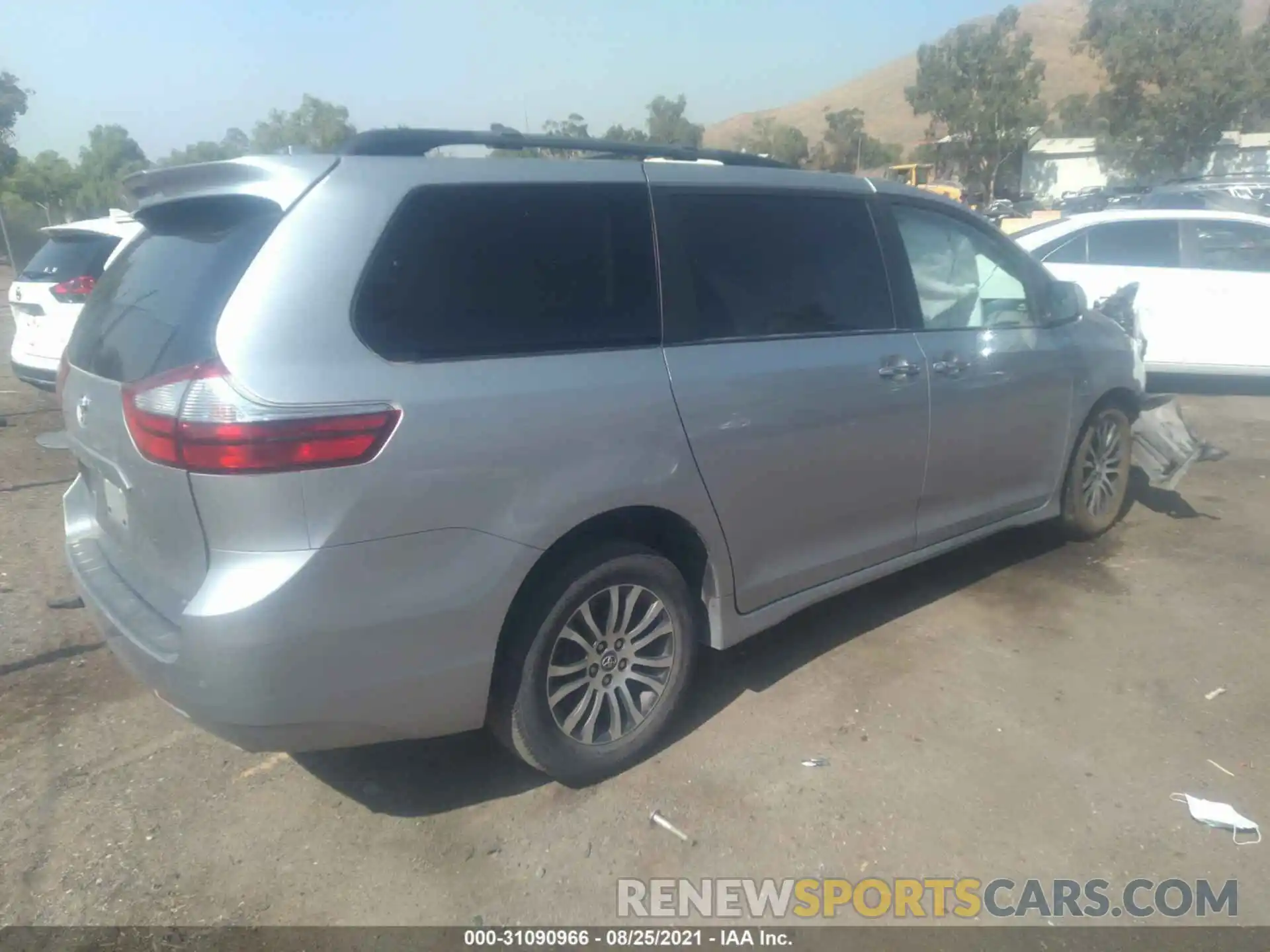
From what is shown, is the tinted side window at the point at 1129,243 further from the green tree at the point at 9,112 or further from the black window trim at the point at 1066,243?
the green tree at the point at 9,112

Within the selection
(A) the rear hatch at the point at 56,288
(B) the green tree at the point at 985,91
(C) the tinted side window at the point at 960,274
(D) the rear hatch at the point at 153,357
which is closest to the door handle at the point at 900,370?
(C) the tinted side window at the point at 960,274

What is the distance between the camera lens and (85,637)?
427 cm

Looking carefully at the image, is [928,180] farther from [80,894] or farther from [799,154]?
[80,894]

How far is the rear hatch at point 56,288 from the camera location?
24.6ft

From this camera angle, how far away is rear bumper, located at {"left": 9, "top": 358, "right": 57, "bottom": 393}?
25.3 ft

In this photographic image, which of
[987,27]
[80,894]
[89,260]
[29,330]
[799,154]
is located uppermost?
[987,27]

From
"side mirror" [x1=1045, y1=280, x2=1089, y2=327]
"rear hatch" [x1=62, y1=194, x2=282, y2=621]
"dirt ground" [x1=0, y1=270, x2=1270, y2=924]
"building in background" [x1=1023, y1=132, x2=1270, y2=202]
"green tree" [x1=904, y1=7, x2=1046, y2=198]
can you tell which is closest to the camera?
"rear hatch" [x1=62, y1=194, x2=282, y2=621]

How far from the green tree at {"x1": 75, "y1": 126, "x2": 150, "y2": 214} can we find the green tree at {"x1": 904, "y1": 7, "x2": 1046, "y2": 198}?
42353 mm

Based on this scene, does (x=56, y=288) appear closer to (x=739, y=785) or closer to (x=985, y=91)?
(x=739, y=785)

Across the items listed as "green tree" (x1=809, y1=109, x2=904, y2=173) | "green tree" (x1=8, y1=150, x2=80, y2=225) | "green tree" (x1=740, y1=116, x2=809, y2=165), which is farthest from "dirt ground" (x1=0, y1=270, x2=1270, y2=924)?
"green tree" (x1=809, y1=109, x2=904, y2=173)

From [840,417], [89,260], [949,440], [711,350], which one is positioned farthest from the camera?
[89,260]

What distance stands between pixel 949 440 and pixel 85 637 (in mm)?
3880

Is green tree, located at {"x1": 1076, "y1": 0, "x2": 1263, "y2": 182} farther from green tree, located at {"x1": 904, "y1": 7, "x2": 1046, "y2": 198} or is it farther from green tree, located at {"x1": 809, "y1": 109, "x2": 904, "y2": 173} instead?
green tree, located at {"x1": 809, "y1": 109, "x2": 904, "y2": 173}

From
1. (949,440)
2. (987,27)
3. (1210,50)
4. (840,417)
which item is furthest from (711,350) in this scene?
(987,27)
